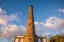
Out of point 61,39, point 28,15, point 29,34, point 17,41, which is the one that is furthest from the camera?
point 17,41

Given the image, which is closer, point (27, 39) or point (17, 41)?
point (27, 39)

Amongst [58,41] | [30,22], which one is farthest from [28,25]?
[58,41]

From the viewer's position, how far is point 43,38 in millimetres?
37281

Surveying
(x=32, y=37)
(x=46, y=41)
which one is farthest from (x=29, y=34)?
(x=46, y=41)

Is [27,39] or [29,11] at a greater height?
[29,11]

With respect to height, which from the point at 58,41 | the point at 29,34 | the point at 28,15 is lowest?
the point at 58,41

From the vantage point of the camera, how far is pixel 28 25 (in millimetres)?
31812

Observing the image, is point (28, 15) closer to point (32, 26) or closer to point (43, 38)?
point (32, 26)

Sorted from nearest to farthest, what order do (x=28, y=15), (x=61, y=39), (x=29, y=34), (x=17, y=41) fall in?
(x=61, y=39)
(x=29, y=34)
(x=28, y=15)
(x=17, y=41)

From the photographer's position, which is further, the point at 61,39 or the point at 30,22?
the point at 30,22

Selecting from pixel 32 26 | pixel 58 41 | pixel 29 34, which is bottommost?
pixel 58 41

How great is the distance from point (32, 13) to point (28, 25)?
4556mm

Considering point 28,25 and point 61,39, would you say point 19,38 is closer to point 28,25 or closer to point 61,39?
point 28,25

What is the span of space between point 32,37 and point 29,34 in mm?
1308
